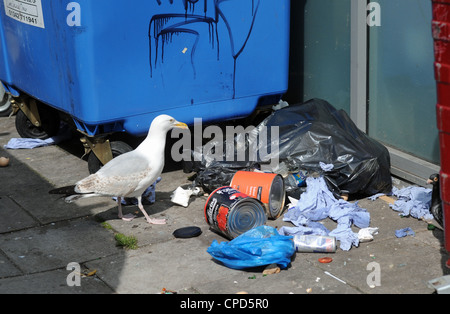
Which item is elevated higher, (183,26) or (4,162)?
(183,26)

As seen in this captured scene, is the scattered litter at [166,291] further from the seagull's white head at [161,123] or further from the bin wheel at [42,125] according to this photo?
the bin wheel at [42,125]

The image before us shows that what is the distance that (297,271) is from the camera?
404 cm

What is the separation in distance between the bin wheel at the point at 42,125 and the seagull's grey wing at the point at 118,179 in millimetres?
2007

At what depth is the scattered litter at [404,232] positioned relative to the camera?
14.7 feet

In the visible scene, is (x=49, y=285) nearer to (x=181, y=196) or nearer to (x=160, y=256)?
(x=160, y=256)

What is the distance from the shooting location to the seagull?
A: 15.3ft

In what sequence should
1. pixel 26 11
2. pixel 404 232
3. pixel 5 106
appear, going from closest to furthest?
1. pixel 404 232
2. pixel 26 11
3. pixel 5 106

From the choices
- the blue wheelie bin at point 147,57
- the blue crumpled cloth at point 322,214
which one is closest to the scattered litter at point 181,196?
the blue wheelie bin at point 147,57

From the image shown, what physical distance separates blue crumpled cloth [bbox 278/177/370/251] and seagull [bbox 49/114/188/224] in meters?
0.94

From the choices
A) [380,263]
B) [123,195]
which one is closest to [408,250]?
[380,263]

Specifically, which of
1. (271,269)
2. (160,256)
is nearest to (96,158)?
(160,256)

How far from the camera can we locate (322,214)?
478 cm

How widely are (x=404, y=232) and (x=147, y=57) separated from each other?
2282 mm

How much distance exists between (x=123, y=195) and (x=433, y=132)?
2.32 metres
